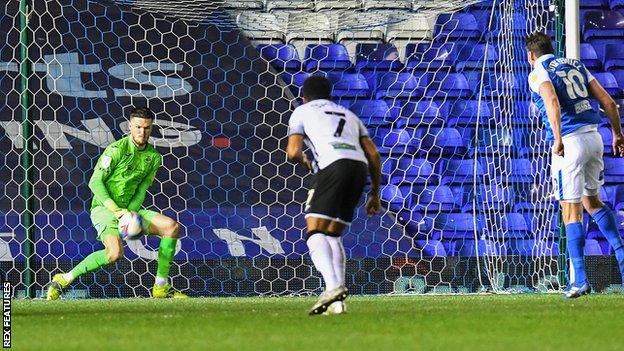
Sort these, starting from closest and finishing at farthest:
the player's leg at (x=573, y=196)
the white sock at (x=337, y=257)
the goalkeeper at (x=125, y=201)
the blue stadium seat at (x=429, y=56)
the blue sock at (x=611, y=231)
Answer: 1. the white sock at (x=337, y=257)
2. the player's leg at (x=573, y=196)
3. the blue sock at (x=611, y=231)
4. the goalkeeper at (x=125, y=201)
5. the blue stadium seat at (x=429, y=56)

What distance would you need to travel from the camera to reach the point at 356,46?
11.4 meters

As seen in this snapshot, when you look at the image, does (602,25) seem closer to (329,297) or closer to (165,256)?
(165,256)

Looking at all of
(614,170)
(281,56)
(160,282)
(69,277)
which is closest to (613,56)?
(614,170)

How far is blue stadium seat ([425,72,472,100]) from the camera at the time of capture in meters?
11.1

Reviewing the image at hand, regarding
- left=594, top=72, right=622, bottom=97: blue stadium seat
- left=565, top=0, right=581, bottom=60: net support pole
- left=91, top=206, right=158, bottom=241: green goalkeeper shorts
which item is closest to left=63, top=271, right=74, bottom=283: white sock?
left=91, top=206, right=158, bottom=241: green goalkeeper shorts

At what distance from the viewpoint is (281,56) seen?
1126 centimetres

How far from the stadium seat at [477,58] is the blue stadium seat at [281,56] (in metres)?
1.37

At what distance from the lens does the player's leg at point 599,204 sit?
26.2 feet

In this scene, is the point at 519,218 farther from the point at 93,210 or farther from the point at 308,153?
the point at 93,210

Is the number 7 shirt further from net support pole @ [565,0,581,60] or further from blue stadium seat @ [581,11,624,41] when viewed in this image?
blue stadium seat @ [581,11,624,41]

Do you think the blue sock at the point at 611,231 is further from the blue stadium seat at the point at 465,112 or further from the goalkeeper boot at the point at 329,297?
the blue stadium seat at the point at 465,112

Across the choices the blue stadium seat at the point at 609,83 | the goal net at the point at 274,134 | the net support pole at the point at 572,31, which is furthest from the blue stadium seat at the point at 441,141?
the net support pole at the point at 572,31

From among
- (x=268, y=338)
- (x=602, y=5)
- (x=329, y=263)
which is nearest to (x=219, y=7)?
(x=602, y=5)

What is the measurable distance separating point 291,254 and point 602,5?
160 inches
